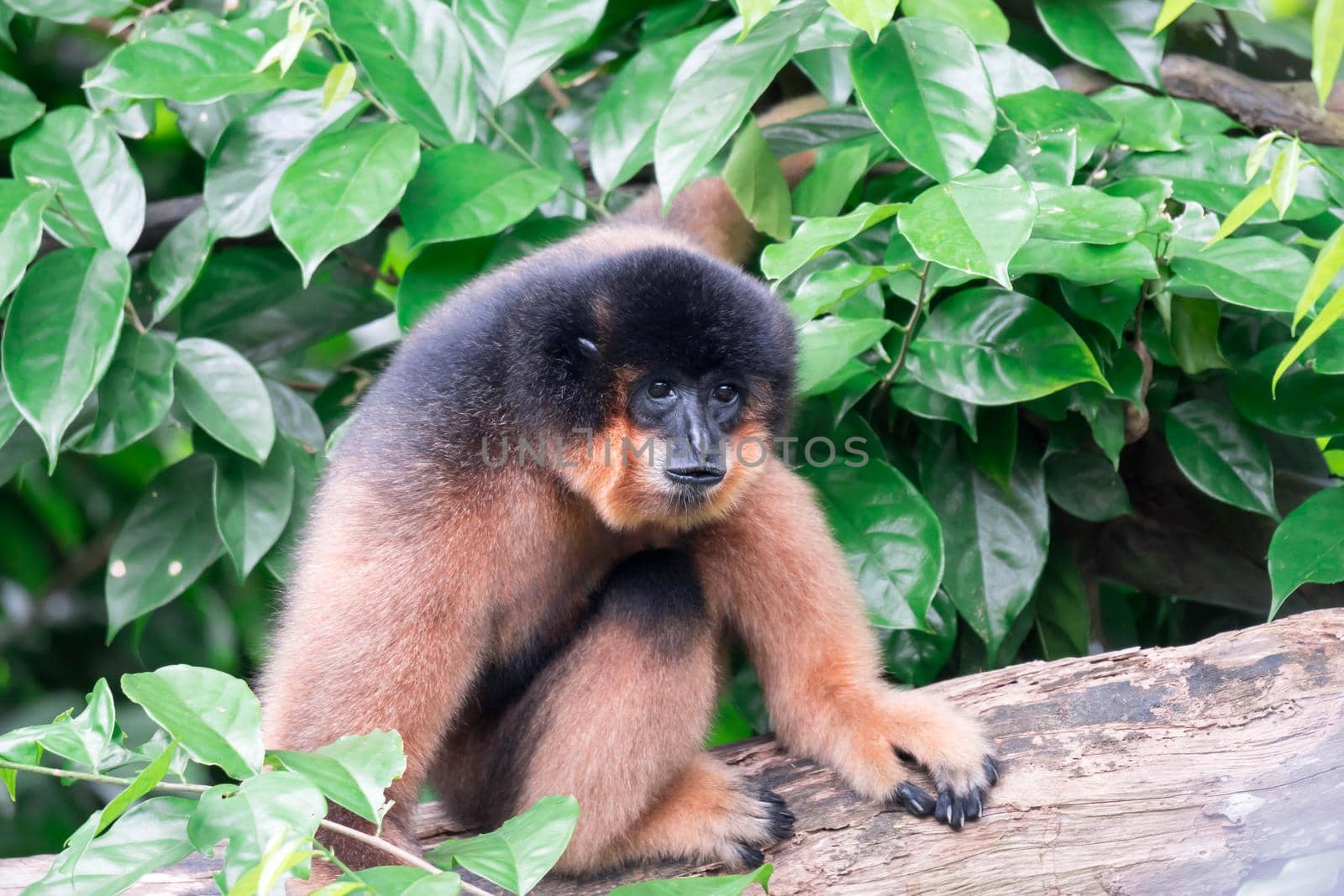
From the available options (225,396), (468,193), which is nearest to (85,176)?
(225,396)

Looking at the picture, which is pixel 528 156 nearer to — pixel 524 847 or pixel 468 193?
pixel 468 193

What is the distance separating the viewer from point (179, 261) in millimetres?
3686

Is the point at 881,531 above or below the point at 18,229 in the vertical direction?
below

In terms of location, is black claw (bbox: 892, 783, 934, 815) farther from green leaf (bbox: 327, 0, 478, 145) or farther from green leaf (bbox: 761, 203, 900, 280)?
green leaf (bbox: 327, 0, 478, 145)

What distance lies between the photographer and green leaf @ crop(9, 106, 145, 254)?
3.51 metres

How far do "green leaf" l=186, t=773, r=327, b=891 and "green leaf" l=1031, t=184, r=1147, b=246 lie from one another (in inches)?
84.0

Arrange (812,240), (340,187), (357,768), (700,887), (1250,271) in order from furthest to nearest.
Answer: (340,187)
(1250,271)
(812,240)
(700,887)
(357,768)

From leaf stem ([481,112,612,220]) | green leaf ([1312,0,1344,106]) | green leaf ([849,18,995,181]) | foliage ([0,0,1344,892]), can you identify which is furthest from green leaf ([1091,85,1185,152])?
green leaf ([1312,0,1344,106])

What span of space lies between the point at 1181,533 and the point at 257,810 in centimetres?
331

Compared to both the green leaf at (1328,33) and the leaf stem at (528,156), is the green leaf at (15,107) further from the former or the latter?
the green leaf at (1328,33)

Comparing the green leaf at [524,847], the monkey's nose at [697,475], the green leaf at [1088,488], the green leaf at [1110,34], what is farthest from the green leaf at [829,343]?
the green leaf at [524,847]

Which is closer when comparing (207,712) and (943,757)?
(207,712)

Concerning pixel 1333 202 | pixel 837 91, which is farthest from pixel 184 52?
pixel 1333 202

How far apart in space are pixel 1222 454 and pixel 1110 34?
145 cm
